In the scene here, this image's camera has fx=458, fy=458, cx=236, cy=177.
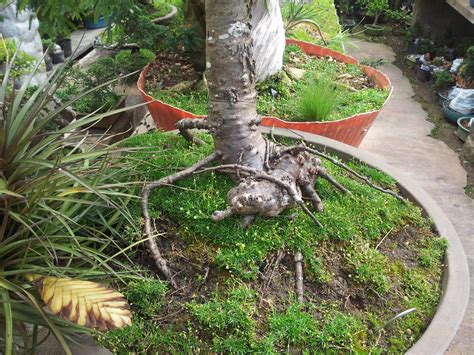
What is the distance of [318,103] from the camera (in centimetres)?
237

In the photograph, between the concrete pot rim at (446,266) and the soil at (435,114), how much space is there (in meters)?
2.14

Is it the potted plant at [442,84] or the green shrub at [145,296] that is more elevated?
the green shrub at [145,296]

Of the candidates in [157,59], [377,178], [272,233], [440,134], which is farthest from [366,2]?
[272,233]

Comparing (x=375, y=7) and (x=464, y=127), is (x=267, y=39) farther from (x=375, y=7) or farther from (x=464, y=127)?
(x=375, y=7)

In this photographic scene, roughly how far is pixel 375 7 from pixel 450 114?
11.5 ft

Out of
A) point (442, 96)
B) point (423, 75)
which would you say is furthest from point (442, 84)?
point (423, 75)

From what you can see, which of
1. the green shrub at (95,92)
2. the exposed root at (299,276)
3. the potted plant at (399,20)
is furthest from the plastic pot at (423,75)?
the exposed root at (299,276)

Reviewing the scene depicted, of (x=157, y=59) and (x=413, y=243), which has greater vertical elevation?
(x=413, y=243)

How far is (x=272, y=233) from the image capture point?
1.33 metres

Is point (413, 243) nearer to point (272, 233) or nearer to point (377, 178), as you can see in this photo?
point (377, 178)

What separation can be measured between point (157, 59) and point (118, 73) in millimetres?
313

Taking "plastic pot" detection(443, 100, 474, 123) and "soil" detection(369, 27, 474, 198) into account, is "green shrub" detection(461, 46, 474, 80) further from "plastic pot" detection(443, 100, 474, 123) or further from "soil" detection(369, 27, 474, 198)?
"soil" detection(369, 27, 474, 198)

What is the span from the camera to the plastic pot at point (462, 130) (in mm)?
4174

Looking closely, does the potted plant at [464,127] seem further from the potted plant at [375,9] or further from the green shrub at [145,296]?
the green shrub at [145,296]
